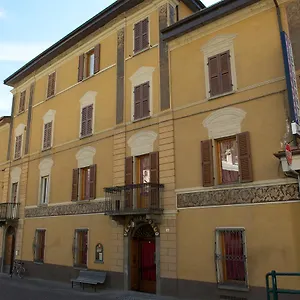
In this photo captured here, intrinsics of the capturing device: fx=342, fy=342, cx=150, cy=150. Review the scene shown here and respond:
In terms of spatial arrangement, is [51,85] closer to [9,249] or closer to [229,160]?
[9,249]

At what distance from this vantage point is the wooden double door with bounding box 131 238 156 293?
13.3 m

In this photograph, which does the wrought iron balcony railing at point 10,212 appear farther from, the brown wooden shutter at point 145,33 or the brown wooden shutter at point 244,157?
the brown wooden shutter at point 244,157

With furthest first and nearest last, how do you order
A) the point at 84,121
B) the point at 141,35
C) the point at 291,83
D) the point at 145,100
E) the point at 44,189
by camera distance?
the point at 44,189 < the point at 84,121 < the point at 141,35 < the point at 145,100 < the point at 291,83

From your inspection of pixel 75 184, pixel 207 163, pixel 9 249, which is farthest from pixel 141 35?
pixel 9 249

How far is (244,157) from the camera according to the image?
11.1 metres

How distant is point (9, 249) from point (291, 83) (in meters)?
18.6

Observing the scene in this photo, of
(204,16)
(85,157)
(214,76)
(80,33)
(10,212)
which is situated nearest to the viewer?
(214,76)

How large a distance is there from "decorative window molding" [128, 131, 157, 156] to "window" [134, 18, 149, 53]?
401cm

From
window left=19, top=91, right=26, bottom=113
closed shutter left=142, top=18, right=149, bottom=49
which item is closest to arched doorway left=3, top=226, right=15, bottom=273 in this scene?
window left=19, top=91, right=26, bottom=113

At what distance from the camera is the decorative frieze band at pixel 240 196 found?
10.1 meters

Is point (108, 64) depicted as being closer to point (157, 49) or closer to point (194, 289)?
point (157, 49)

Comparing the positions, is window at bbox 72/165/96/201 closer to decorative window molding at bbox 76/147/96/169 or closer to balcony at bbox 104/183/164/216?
decorative window molding at bbox 76/147/96/169

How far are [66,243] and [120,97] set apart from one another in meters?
7.44

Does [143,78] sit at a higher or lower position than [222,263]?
higher
